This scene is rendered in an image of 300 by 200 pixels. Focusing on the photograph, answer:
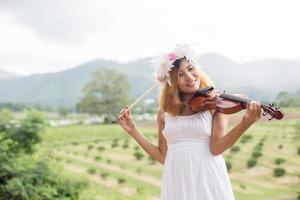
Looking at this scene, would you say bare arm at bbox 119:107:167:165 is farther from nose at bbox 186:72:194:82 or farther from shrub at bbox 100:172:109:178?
shrub at bbox 100:172:109:178

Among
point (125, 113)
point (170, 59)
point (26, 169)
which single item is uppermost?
point (170, 59)

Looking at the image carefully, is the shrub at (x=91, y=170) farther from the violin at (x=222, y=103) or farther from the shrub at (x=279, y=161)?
the violin at (x=222, y=103)

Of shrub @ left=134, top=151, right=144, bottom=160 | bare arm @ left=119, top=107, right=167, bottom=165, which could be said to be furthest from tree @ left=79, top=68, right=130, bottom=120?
bare arm @ left=119, top=107, right=167, bottom=165

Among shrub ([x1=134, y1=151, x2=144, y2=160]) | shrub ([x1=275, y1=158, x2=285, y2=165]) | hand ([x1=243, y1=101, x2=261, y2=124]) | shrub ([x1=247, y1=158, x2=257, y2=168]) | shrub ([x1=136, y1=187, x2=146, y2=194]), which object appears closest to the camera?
hand ([x1=243, y1=101, x2=261, y2=124])

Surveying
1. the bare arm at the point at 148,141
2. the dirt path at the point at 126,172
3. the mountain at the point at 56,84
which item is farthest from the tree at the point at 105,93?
the bare arm at the point at 148,141

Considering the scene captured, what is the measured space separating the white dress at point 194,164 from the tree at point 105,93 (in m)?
9.39

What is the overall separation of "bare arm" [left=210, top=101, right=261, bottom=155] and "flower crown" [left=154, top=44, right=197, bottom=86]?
17 cm

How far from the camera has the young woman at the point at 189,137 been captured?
1.24 metres

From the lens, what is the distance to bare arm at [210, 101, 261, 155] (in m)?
1.13

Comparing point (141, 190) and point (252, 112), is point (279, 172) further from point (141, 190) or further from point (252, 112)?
point (252, 112)

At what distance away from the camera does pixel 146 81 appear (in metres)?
14.9

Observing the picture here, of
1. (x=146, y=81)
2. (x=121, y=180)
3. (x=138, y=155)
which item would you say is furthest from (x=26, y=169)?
(x=146, y=81)

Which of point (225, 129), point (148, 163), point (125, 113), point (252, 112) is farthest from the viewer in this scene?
point (148, 163)

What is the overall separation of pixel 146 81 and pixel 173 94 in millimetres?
13628
